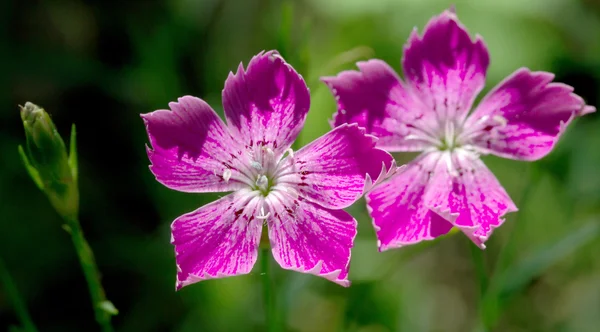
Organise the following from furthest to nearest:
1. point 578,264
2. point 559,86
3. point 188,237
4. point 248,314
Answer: point 578,264
point 248,314
point 559,86
point 188,237

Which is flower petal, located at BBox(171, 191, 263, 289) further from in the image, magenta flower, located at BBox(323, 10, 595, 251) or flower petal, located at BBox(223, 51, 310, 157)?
magenta flower, located at BBox(323, 10, 595, 251)

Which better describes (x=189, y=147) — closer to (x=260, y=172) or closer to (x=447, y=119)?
(x=260, y=172)

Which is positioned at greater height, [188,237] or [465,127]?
[465,127]

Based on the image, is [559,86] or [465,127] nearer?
[559,86]

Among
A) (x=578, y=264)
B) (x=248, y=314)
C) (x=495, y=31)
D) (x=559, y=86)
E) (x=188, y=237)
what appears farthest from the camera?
(x=495, y=31)

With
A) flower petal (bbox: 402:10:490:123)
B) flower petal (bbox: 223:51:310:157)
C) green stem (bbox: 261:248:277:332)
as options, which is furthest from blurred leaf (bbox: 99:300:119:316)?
flower petal (bbox: 402:10:490:123)

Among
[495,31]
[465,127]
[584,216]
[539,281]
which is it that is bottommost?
[539,281]

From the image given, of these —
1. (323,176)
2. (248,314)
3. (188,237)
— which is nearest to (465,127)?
(323,176)

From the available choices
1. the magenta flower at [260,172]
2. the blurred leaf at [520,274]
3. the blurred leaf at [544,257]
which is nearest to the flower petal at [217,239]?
the magenta flower at [260,172]

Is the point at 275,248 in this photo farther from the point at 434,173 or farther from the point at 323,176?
the point at 434,173
